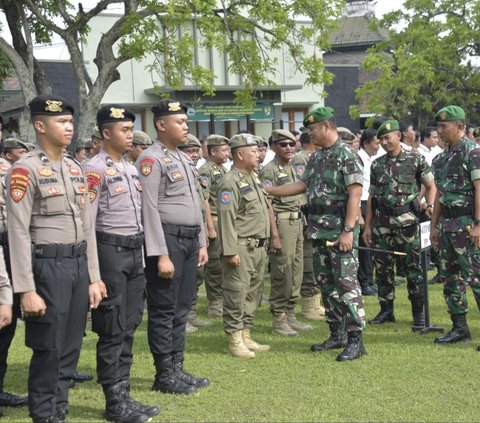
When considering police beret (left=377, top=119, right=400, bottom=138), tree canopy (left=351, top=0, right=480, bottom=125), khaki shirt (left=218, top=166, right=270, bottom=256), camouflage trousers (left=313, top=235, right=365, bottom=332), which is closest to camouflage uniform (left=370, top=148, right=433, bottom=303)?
police beret (left=377, top=119, right=400, bottom=138)

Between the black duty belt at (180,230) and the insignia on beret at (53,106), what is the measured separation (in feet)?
4.72

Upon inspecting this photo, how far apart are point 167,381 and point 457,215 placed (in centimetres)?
322

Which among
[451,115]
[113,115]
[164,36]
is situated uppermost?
[164,36]

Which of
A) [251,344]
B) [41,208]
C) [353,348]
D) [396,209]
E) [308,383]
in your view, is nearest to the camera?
[41,208]

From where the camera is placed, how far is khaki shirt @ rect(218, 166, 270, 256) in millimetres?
6816

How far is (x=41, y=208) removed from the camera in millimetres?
4438

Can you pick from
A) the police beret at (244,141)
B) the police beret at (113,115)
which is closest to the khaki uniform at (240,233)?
the police beret at (244,141)

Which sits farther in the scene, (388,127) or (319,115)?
(388,127)

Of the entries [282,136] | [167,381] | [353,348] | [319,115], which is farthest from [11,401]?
[282,136]

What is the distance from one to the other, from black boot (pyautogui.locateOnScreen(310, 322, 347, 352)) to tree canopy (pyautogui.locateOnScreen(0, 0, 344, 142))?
9045 millimetres

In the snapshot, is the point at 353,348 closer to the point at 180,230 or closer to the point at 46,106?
the point at 180,230

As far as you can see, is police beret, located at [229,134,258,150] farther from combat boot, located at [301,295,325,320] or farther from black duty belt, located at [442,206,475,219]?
combat boot, located at [301,295,325,320]

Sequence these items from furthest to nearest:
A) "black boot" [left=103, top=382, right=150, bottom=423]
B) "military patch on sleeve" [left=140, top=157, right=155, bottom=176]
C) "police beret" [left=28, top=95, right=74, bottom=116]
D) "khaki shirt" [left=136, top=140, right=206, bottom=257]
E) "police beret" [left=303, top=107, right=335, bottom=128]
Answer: "police beret" [left=303, top=107, right=335, bottom=128], "military patch on sleeve" [left=140, top=157, right=155, bottom=176], "khaki shirt" [left=136, top=140, right=206, bottom=257], "black boot" [left=103, top=382, right=150, bottom=423], "police beret" [left=28, top=95, right=74, bottom=116]

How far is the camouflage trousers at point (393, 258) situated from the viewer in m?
7.96
